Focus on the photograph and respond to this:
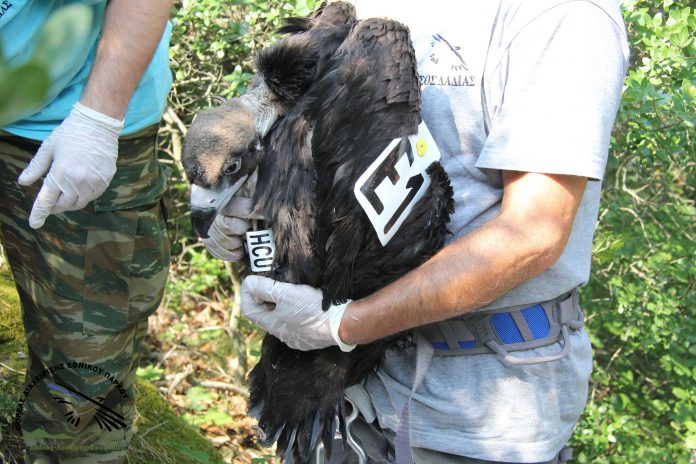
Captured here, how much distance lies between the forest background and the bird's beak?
1.70 m

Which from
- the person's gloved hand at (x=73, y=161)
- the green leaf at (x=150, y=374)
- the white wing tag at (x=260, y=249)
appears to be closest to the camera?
the white wing tag at (x=260, y=249)

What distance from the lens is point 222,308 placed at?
6.21 metres

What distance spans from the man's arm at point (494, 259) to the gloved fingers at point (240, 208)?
1.46ft

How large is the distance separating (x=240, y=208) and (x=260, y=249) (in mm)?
134

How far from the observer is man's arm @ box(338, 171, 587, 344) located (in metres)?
1.74

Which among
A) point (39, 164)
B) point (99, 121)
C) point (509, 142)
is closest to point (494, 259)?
point (509, 142)

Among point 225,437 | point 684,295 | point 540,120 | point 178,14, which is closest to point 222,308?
point 225,437

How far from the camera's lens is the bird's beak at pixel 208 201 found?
6.64 ft

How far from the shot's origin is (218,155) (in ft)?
6.46

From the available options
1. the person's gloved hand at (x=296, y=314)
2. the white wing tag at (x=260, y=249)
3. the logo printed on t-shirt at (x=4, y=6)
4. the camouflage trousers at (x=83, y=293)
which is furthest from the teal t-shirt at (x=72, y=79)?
the person's gloved hand at (x=296, y=314)

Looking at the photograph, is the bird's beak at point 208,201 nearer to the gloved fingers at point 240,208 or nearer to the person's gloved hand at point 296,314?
the gloved fingers at point 240,208

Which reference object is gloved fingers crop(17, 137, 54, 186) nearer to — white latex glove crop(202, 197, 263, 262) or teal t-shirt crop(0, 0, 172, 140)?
teal t-shirt crop(0, 0, 172, 140)

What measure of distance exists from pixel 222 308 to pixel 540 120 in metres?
4.83

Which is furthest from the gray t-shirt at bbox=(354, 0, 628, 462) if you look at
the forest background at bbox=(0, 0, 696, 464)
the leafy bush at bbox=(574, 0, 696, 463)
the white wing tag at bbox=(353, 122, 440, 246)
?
the leafy bush at bbox=(574, 0, 696, 463)
